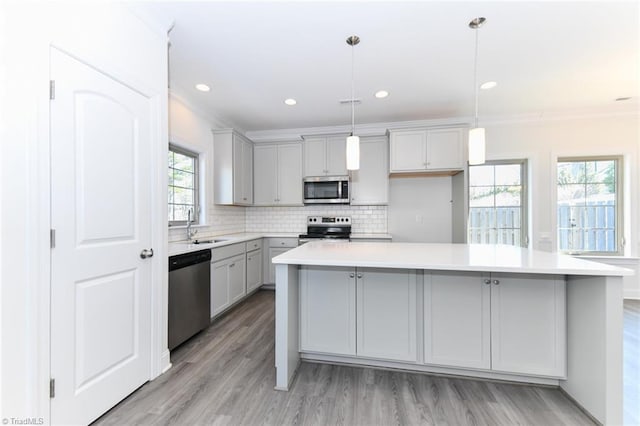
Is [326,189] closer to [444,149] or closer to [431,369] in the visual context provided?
→ [444,149]

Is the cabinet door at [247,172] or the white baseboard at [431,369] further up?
the cabinet door at [247,172]

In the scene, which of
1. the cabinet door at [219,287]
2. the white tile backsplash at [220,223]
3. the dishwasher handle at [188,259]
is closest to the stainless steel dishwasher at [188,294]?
the dishwasher handle at [188,259]

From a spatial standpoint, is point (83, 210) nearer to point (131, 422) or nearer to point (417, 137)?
point (131, 422)

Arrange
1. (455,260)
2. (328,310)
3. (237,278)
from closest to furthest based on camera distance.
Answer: (455,260) → (328,310) → (237,278)

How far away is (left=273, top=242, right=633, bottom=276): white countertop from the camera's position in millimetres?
1532

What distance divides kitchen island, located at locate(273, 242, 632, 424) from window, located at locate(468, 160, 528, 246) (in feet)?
7.31

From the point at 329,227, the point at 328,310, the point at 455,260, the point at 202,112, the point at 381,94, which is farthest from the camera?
the point at 329,227

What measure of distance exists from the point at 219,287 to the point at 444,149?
133 inches

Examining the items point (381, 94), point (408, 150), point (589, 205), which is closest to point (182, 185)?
point (381, 94)

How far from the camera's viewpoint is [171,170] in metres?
3.37

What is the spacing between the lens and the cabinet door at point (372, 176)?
13.6 feet

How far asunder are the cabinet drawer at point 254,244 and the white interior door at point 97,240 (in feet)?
6.29

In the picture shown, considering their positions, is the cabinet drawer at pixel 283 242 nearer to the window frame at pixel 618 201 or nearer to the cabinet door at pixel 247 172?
the cabinet door at pixel 247 172

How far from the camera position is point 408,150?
3.89 meters
